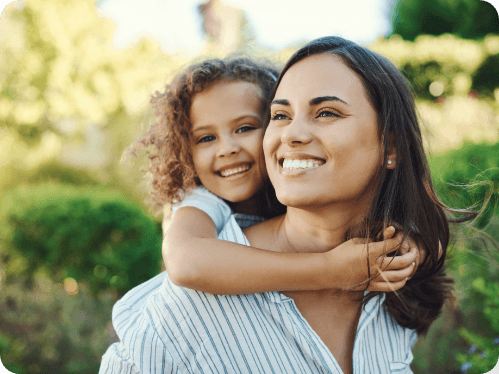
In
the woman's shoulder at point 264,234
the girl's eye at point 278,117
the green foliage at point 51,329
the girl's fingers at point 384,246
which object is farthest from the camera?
the green foliage at point 51,329

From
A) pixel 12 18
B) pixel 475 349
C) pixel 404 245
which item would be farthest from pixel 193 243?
pixel 12 18

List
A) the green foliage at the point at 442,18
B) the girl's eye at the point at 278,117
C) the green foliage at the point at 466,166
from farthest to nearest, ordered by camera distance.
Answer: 1. the green foliage at the point at 442,18
2. the green foliage at the point at 466,166
3. the girl's eye at the point at 278,117

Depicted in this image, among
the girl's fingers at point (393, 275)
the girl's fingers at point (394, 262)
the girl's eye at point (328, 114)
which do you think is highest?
the girl's eye at point (328, 114)

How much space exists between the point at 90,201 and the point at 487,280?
15.7 feet

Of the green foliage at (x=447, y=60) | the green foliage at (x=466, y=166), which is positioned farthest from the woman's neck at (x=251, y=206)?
the green foliage at (x=447, y=60)

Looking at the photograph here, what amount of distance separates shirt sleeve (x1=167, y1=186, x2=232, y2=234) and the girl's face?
6cm

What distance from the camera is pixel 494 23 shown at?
Answer: 11.9m

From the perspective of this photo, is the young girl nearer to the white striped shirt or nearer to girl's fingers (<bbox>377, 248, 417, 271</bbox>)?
girl's fingers (<bbox>377, 248, 417, 271</bbox>)

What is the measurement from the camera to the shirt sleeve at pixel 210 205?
2307mm

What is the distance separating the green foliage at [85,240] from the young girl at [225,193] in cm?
237

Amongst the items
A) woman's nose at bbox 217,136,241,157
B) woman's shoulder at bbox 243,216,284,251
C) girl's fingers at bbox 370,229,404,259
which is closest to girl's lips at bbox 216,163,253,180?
woman's nose at bbox 217,136,241,157

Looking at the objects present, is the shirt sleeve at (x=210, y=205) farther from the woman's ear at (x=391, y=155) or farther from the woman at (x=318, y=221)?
the woman's ear at (x=391, y=155)

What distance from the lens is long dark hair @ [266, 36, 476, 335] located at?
1.88 metres

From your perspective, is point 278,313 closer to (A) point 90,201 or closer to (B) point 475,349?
(B) point 475,349
